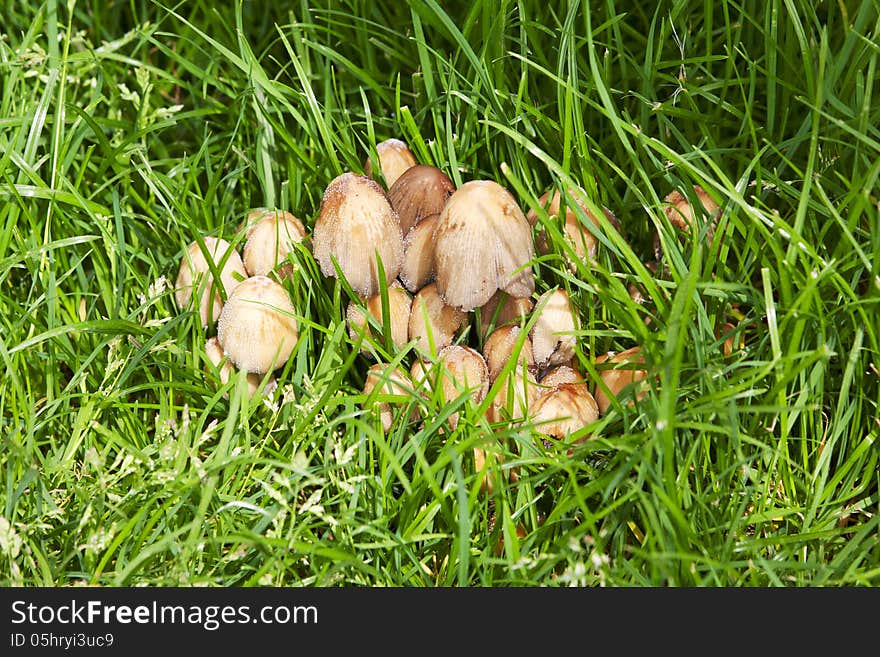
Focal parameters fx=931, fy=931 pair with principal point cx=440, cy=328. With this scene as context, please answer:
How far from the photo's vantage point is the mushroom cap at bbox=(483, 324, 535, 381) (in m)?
1.56

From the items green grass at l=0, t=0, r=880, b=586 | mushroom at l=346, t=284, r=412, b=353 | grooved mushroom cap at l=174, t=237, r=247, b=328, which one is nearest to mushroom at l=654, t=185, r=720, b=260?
green grass at l=0, t=0, r=880, b=586

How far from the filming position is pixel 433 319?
160 centimetres

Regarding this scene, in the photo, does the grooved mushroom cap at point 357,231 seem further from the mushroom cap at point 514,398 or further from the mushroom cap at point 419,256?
the mushroom cap at point 514,398

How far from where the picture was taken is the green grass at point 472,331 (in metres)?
1.35

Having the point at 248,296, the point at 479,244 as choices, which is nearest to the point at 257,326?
the point at 248,296

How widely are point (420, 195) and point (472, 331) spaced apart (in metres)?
0.29

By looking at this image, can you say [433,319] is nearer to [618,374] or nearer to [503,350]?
[503,350]

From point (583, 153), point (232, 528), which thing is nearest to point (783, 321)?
point (583, 153)

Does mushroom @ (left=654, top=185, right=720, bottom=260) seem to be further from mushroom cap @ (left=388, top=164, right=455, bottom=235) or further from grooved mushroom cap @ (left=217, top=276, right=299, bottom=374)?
grooved mushroom cap @ (left=217, top=276, right=299, bottom=374)

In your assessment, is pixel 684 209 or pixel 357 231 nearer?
pixel 357 231

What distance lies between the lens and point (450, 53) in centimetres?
195

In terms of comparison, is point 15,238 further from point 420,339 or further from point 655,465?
point 655,465

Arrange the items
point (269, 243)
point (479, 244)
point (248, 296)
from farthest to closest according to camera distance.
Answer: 1. point (269, 243)
2. point (248, 296)
3. point (479, 244)

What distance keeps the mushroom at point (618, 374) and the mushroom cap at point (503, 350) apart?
120mm
